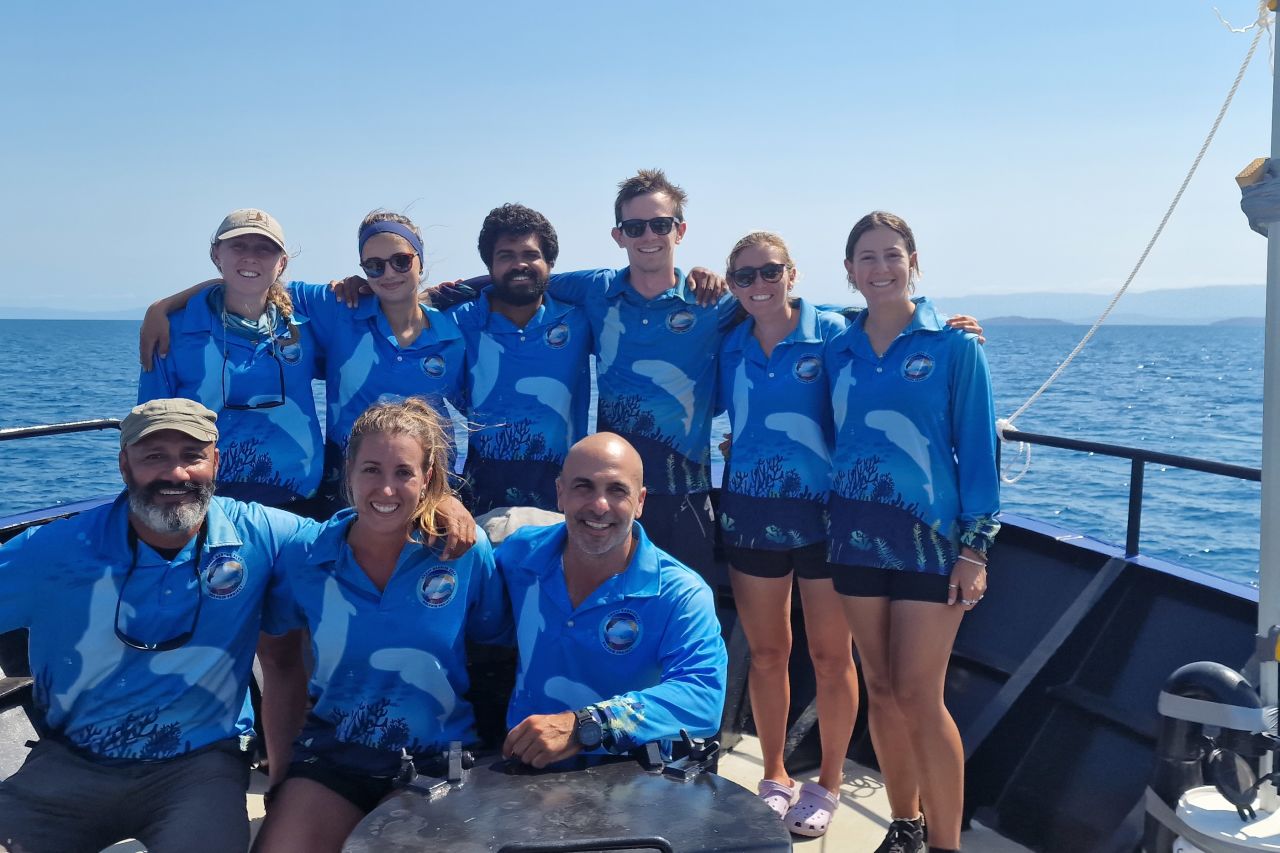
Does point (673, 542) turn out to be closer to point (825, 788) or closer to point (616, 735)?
point (825, 788)

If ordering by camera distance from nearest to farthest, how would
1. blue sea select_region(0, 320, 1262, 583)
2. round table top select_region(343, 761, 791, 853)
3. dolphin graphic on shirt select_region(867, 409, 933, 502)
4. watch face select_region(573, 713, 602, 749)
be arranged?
round table top select_region(343, 761, 791, 853), watch face select_region(573, 713, 602, 749), dolphin graphic on shirt select_region(867, 409, 933, 502), blue sea select_region(0, 320, 1262, 583)

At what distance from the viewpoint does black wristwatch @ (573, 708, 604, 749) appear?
2475mm

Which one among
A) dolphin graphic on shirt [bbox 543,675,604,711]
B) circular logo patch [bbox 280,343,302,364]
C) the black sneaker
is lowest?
the black sneaker

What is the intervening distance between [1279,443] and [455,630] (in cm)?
209

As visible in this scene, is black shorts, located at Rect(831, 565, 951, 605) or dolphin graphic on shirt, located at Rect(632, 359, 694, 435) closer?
black shorts, located at Rect(831, 565, 951, 605)

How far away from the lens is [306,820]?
104 inches

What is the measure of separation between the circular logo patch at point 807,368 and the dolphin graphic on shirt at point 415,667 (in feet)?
5.23

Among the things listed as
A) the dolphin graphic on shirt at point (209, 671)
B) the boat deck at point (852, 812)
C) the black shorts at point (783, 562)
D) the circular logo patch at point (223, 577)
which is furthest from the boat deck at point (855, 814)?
the circular logo patch at point (223, 577)

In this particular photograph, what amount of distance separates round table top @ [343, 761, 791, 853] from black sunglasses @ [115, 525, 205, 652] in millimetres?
884

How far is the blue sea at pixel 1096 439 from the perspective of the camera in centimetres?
1870

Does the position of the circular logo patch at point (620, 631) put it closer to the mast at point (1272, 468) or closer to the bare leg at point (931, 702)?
the bare leg at point (931, 702)

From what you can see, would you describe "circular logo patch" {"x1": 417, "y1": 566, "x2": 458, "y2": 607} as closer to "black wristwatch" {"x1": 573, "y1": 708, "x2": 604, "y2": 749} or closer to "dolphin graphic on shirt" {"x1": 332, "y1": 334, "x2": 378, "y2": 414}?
"black wristwatch" {"x1": 573, "y1": 708, "x2": 604, "y2": 749}

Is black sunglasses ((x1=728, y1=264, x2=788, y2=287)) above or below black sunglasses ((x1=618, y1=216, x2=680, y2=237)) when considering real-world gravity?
below

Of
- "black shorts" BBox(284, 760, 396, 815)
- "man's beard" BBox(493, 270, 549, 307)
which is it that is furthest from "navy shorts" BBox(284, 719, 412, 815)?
"man's beard" BBox(493, 270, 549, 307)
